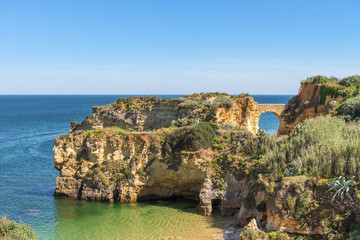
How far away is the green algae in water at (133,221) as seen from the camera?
1973 centimetres

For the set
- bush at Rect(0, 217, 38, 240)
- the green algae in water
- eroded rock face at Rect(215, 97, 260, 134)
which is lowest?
Result: the green algae in water

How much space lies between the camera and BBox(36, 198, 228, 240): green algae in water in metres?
19.7

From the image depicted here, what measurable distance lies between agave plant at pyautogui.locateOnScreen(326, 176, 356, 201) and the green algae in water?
7.70m

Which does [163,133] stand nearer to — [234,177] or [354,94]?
[234,177]

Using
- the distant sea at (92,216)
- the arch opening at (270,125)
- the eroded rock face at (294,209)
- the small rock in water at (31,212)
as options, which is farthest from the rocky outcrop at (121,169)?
the arch opening at (270,125)

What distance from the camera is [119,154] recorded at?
27422 millimetres

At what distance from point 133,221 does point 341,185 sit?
14.0 metres

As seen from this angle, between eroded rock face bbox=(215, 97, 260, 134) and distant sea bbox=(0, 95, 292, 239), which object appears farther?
eroded rock face bbox=(215, 97, 260, 134)

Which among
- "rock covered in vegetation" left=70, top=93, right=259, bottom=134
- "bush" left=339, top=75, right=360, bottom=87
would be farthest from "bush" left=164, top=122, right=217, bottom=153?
"bush" left=339, top=75, right=360, bottom=87

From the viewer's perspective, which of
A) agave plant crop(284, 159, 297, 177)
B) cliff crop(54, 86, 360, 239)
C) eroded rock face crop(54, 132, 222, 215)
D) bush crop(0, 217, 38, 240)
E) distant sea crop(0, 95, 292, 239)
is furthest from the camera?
eroded rock face crop(54, 132, 222, 215)

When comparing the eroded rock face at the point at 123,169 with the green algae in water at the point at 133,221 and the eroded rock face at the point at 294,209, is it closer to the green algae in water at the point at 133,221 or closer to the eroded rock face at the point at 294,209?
the green algae in water at the point at 133,221

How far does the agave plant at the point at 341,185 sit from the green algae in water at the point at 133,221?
303 inches

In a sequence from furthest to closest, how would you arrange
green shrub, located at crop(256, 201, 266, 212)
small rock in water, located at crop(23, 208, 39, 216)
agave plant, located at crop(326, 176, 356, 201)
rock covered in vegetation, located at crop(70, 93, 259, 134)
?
rock covered in vegetation, located at crop(70, 93, 259, 134), small rock in water, located at crop(23, 208, 39, 216), green shrub, located at crop(256, 201, 266, 212), agave plant, located at crop(326, 176, 356, 201)

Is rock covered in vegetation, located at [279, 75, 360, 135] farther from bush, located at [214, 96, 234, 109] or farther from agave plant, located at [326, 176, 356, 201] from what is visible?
agave plant, located at [326, 176, 356, 201]
